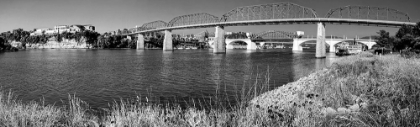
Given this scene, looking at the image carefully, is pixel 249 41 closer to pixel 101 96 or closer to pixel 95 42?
pixel 95 42

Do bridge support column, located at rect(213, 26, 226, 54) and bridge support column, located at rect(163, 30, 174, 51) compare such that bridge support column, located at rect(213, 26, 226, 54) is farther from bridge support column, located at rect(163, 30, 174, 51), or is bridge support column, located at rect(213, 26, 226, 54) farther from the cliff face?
the cliff face

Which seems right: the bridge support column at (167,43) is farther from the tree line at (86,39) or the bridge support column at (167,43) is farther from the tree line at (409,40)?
the tree line at (409,40)

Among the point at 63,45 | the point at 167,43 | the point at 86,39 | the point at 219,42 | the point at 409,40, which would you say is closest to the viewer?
the point at 409,40

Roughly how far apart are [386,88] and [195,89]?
38.8ft

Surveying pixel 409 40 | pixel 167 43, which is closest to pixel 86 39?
pixel 167 43

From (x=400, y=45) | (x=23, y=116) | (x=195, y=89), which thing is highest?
(x=400, y=45)

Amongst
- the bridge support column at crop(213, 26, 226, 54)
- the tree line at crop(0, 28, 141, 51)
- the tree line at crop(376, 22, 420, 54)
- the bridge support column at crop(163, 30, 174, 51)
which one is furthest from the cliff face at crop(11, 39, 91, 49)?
the tree line at crop(376, 22, 420, 54)

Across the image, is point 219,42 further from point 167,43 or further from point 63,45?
point 63,45

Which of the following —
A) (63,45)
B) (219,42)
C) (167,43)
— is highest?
(63,45)

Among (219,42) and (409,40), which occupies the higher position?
(219,42)

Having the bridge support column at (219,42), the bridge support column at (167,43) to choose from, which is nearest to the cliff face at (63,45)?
the bridge support column at (167,43)

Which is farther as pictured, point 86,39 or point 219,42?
point 86,39

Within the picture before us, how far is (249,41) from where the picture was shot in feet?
599

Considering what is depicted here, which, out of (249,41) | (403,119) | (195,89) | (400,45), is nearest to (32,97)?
(195,89)
